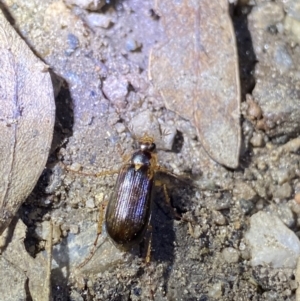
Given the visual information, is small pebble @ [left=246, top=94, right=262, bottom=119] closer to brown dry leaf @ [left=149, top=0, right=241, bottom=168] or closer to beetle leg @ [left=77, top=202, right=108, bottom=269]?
brown dry leaf @ [left=149, top=0, right=241, bottom=168]

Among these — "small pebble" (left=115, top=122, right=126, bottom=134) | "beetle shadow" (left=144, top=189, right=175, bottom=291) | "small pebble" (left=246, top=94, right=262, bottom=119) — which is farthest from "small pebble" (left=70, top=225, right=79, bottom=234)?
"small pebble" (left=246, top=94, right=262, bottom=119)

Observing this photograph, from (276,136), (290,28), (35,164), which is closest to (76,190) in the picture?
(35,164)

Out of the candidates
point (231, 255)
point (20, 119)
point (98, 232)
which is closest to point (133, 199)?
point (98, 232)

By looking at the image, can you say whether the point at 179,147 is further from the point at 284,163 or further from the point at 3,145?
the point at 3,145

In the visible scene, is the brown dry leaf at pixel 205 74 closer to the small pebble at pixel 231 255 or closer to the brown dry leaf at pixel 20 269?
the small pebble at pixel 231 255

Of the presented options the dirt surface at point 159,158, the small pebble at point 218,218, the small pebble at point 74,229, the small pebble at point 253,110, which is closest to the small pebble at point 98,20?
the dirt surface at point 159,158

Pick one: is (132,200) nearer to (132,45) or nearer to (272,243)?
(272,243)
